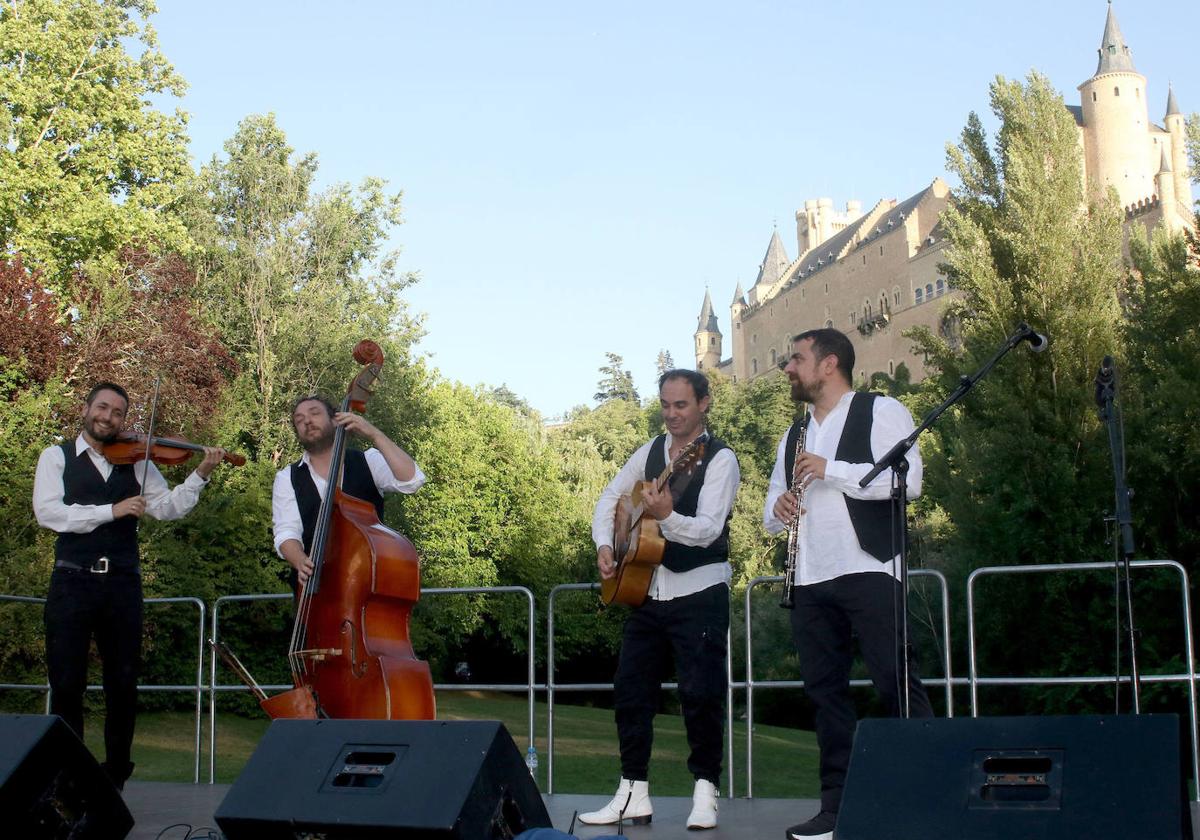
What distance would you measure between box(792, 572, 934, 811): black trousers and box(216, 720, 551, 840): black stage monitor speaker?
132 centimetres

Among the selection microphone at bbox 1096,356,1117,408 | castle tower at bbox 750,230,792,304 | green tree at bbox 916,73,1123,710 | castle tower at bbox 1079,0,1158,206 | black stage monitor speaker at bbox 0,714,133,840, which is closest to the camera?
black stage monitor speaker at bbox 0,714,133,840

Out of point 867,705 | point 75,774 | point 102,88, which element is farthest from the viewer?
point 102,88

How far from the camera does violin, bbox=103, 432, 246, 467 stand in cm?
562

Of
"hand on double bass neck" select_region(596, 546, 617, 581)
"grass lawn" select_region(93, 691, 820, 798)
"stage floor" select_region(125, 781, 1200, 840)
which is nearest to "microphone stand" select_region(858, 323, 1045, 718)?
"stage floor" select_region(125, 781, 1200, 840)

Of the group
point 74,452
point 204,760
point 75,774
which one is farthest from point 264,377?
point 75,774

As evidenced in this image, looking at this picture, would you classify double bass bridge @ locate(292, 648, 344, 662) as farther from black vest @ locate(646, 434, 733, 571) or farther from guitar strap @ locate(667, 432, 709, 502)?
guitar strap @ locate(667, 432, 709, 502)

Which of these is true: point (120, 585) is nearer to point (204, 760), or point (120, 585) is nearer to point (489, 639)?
point (204, 760)

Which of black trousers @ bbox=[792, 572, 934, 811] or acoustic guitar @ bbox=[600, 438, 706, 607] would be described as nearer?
black trousers @ bbox=[792, 572, 934, 811]

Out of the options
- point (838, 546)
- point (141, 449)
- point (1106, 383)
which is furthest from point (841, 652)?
point (141, 449)

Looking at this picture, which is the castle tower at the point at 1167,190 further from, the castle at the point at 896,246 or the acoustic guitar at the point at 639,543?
the acoustic guitar at the point at 639,543

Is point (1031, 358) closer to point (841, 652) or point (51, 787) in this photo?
point (841, 652)

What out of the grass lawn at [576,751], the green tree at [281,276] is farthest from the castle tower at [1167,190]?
the grass lawn at [576,751]

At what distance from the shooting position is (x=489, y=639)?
34656 mm

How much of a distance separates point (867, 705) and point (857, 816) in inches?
783
